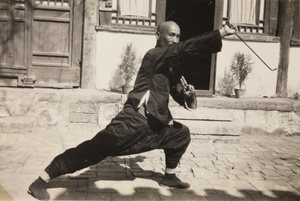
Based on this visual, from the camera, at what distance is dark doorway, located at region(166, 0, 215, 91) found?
36.0 feet

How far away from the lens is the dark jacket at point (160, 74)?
346 cm

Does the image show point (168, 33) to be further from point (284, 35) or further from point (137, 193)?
point (284, 35)

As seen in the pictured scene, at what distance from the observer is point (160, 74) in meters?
3.85

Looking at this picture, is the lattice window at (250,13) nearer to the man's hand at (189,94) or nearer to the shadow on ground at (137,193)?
the man's hand at (189,94)

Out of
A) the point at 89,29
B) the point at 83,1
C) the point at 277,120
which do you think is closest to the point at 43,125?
the point at 89,29

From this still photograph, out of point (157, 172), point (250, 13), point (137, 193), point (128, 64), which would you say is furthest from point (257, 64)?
point (137, 193)

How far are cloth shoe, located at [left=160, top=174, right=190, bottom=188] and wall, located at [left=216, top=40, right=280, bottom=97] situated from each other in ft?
13.7

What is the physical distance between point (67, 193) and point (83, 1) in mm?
4844

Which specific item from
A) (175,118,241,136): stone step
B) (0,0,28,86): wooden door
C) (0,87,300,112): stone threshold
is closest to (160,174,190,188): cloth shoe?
(175,118,241,136): stone step

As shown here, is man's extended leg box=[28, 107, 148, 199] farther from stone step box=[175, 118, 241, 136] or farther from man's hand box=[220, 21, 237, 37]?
stone step box=[175, 118, 241, 136]

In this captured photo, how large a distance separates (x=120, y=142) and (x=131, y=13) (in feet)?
15.3

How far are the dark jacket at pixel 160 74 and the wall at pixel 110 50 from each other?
3.75m

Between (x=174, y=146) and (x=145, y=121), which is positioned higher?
(x=145, y=121)

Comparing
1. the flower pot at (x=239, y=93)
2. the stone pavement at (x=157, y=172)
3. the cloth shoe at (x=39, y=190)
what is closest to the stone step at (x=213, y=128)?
the stone pavement at (x=157, y=172)
